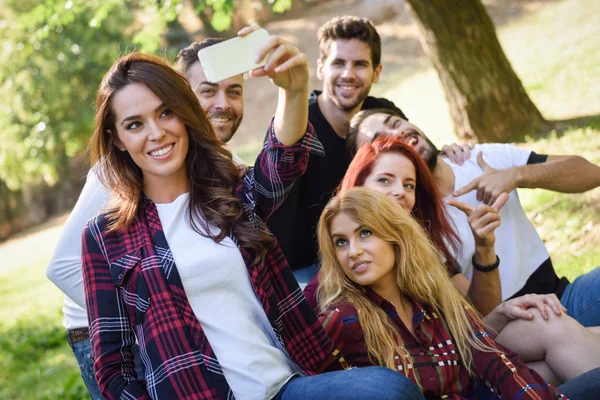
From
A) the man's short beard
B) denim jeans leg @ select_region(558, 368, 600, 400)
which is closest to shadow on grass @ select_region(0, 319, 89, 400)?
the man's short beard

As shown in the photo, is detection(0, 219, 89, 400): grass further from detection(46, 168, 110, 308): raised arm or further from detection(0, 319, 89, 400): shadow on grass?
detection(46, 168, 110, 308): raised arm

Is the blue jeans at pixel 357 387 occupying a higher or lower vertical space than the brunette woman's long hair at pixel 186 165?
lower

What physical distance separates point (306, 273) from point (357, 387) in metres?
1.55

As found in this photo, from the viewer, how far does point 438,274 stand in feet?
9.38

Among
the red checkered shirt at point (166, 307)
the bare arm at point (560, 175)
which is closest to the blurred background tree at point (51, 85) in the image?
the bare arm at point (560, 175)

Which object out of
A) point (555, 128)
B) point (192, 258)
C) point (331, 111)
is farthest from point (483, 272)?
point (555, 128)

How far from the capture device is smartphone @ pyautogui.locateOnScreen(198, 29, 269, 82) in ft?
6.93

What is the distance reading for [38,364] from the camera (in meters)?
7.01

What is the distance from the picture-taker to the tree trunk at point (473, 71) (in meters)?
6.68

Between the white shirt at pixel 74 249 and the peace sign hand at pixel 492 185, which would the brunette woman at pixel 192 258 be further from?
the peace sign hand at pixel 492 185

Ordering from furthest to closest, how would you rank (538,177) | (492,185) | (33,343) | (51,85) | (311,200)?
(51,85) < (33,343) < (311,200) < (538,177) < (492,185)

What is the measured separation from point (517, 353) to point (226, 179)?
1354mm

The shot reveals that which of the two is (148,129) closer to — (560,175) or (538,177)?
(538,177)

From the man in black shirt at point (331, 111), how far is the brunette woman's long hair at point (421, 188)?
1.28 ft
